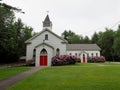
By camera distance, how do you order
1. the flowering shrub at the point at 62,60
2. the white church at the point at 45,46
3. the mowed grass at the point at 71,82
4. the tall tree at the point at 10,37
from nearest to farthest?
the mowed grass at the point at 71,82
the flowering shrub at the point at 62,60
the white church at the point at 45,46
the tall tree at the point at 10,37

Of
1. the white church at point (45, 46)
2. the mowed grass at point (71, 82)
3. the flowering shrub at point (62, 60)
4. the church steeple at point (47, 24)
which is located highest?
the church steeple at point (47, 24)

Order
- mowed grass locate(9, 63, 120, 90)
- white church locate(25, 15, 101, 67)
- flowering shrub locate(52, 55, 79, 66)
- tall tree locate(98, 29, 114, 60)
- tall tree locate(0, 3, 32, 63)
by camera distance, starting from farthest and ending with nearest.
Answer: tall tree locate(98, 29, 114, 60) < tall tree locate(0, 3, 32, 63) < white church locate(25, 15, 101, 67) < flowering shrub locate(52, 55, 79, 66) < mowed grass locate(9, 63, 120, 90)

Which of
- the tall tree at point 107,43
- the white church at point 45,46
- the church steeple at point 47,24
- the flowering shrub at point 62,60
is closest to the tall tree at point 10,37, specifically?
the white church at point 45,46

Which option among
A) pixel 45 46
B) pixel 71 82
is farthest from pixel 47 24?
pixel 71 82

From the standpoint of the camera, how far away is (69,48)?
61.9 meters

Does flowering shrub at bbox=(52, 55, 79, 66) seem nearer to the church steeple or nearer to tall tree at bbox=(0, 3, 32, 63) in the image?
the church steeple

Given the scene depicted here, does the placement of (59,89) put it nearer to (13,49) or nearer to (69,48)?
(13,49)

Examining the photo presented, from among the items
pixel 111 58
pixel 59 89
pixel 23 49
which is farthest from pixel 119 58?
pixel 59 89

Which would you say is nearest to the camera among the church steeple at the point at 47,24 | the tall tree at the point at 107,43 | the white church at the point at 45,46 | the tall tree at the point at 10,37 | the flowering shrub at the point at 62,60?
the flowering shrub at the point at 62,60

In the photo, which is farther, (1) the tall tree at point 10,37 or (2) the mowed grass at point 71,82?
(1) the tall tree at point 10,37

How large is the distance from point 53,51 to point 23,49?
84.8 feet

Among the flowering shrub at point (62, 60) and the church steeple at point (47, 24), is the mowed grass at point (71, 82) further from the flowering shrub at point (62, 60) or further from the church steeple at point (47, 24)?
the church steeple at point (47, 24)

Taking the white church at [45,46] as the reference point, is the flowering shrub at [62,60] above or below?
below

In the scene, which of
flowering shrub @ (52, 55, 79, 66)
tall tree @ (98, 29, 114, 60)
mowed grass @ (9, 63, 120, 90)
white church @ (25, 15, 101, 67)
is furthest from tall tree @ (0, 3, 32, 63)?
tall tree @ (98, 29, 114, 60)
